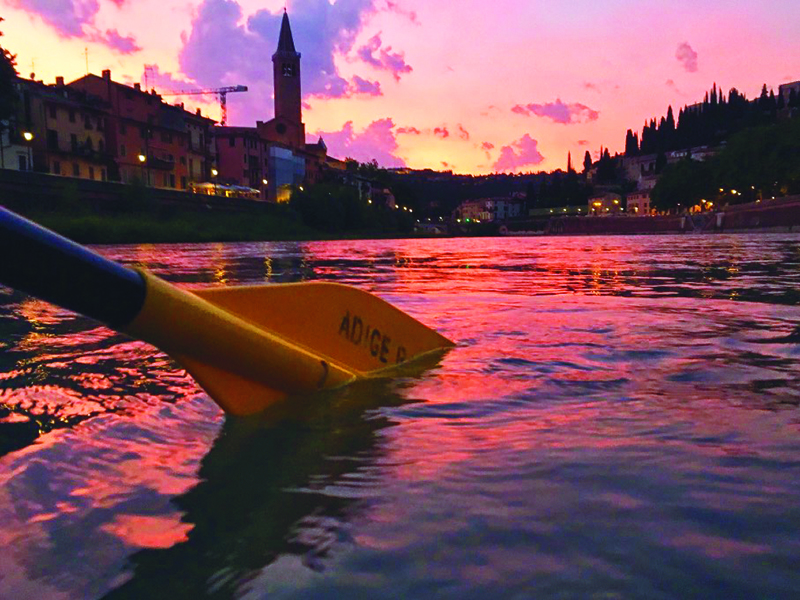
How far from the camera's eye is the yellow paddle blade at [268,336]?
3238 millimetres

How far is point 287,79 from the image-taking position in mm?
133375

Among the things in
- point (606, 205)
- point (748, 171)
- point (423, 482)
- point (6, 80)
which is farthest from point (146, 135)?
point (606, 205)

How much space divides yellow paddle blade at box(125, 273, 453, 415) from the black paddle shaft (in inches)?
3.9

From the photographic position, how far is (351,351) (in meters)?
4.80

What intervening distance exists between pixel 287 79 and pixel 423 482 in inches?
5491

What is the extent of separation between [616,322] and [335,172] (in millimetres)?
122731

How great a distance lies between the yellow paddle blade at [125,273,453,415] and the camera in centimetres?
324

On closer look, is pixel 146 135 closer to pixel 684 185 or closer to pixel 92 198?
pixel 92 198

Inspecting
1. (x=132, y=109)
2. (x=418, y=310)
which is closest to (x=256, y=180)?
(x=132, y=109)

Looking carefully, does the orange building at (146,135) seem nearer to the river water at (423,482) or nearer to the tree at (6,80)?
the tree at (6,80)

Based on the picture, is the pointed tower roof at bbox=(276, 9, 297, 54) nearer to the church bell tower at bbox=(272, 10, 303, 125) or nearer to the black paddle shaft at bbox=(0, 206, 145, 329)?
the church bell tower at bbox=(272, 10, 303, 125)

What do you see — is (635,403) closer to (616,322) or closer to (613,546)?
(613,546)

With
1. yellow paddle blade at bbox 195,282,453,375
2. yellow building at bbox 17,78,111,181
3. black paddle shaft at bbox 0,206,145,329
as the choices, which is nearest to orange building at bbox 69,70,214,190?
yellow building at bbox 17,78,111,181

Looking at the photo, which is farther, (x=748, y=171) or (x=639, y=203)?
(x=639, y=203)
